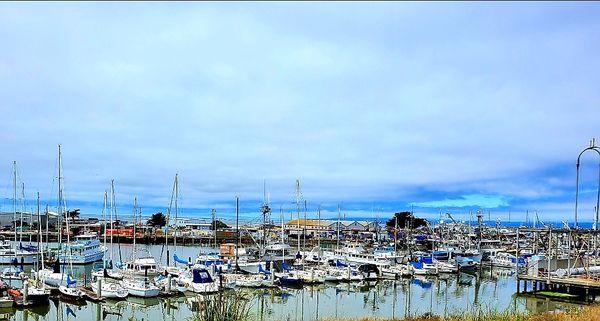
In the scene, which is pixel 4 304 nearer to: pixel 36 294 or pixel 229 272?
pixel 36 294

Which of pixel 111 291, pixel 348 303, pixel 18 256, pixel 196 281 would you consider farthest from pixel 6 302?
pixel 18 256

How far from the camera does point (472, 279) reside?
44125mm

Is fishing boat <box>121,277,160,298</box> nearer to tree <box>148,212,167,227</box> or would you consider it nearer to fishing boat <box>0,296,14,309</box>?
fishing boat <box>0,296,14,309</box>

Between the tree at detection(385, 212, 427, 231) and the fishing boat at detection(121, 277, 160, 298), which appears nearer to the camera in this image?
the fishing boat at detection(121, 277, 160, 298)

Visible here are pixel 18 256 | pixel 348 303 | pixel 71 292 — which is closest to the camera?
pixel 71 292

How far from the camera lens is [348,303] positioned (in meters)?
31.8

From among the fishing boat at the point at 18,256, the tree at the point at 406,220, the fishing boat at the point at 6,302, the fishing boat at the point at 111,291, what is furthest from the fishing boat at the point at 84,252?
the tree at the point at 406,220

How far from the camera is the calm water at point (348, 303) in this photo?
26.3m

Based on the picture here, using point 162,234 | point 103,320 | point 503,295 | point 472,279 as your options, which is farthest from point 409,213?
point 103,320

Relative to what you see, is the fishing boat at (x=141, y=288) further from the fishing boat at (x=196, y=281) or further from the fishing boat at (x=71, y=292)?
the fishing boat at (x=71, y=292)

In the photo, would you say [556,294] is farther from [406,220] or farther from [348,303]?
Answer: [406,220]

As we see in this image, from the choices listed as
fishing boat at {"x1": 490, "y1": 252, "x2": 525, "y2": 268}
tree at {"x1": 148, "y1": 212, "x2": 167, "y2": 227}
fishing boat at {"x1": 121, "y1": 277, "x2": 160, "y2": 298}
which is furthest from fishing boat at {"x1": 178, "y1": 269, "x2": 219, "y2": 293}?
tree at {"x1": 148, "y1": 212, "x2": 167, "y2": 227}

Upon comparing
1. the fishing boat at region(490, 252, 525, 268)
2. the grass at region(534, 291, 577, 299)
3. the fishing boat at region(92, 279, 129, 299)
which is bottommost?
the fishing boat at region(490, 252, 525, 268)

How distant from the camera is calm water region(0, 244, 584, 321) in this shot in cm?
2633
